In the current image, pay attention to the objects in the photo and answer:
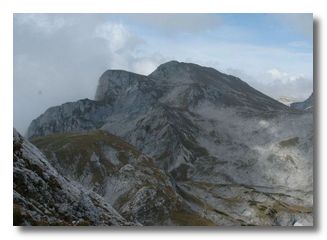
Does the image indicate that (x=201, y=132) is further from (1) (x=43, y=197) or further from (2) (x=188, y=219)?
(1) (x=43, y=197)

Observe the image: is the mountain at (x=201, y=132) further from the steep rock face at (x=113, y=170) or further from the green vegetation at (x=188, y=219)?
the green vegetation at (x=188, y=219)

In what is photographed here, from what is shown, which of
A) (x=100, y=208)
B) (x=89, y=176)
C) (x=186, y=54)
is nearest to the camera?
(x=100, y=208)

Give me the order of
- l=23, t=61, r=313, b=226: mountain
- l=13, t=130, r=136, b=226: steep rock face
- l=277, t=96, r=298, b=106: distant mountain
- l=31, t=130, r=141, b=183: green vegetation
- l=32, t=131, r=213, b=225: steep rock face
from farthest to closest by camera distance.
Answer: l=23, t=61, r=313, b=226: mountain
l=31, t=130, r=141, b=183: green vegetation
l=32, t=131, r=213, b=225: steep rock face
l=277, t=96, r=298, b=106: distant mountain
l=13, t=130, r=136, b=226: steep rock face

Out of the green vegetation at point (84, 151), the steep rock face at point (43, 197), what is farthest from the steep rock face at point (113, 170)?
the steep rock face at point (43, 197)

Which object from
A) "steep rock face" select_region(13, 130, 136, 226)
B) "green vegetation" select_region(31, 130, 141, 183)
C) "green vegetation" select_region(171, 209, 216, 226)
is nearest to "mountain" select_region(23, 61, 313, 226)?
"green vegetation" select_region(31, 130, 141, 183)

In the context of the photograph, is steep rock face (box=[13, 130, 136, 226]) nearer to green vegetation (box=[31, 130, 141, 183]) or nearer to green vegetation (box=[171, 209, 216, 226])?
green vegetation (box=[171, 209, 216, 226])
